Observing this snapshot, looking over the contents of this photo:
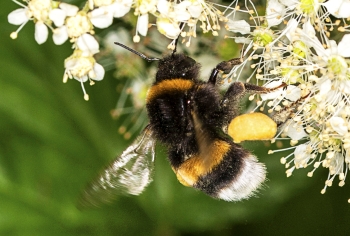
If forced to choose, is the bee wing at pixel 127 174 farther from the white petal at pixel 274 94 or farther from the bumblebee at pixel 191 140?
the white petal at pixel 274 94

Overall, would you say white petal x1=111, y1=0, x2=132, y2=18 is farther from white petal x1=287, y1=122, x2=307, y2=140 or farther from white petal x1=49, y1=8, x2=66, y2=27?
white petal x1=287, y1=122, x2=307, y2=140

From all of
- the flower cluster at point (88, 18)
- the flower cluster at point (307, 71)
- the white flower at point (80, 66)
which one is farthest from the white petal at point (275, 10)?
the white flower at point (80, 66)

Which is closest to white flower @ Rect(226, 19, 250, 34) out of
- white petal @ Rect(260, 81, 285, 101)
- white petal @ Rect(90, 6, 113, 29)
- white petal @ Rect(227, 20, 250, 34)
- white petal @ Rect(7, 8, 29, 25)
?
white petal @ Rect(227, 20, 250, 34)

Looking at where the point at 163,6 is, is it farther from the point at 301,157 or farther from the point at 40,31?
the point at 301,157

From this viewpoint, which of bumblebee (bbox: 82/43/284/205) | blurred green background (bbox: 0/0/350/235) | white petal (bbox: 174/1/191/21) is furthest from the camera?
blurred green background (bbox: 0/0/350/235)

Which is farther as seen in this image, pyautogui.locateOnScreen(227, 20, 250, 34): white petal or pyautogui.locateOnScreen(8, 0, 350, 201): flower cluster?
pyautogui.locateOnScreen(227, 20, 250, 34): white petal

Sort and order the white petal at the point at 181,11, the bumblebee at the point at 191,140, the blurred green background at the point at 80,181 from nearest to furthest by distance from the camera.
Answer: the bumblebee at the point at 191,140 < the white petal at the point at 181,11 < the blurred green background at the point at 80,181

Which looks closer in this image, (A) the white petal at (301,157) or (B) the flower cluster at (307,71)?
(B) the flower cluster at (307,71)
